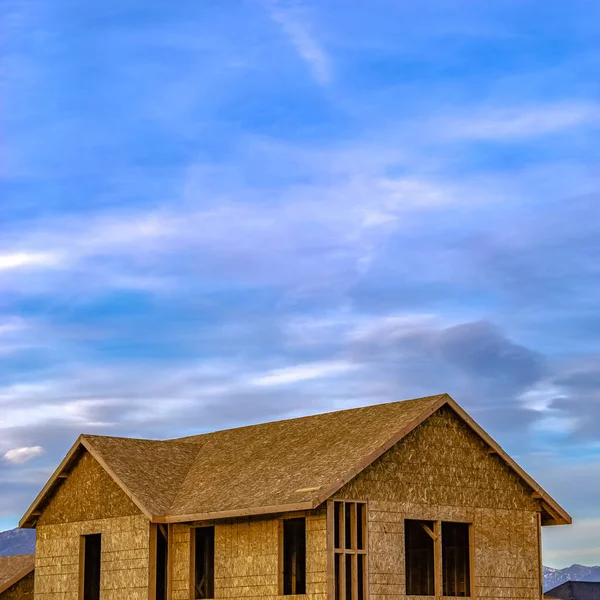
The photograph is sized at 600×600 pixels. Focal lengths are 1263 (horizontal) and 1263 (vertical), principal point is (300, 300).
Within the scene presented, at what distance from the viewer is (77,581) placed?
39656mm

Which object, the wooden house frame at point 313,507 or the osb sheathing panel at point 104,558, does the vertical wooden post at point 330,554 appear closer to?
the wooden house frame at point 313,507

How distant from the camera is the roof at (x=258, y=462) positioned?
33.8 meters

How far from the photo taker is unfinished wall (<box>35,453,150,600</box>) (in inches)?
1470

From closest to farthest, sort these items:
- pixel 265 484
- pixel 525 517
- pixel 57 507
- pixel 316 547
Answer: pixel 316 547, pixel 265 484, pixel 525 517, pixel 57 507

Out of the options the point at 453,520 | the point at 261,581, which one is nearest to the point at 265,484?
the point at 261,581

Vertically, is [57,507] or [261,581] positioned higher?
[57,507]

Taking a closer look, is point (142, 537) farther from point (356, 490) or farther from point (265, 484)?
point (356, 490)

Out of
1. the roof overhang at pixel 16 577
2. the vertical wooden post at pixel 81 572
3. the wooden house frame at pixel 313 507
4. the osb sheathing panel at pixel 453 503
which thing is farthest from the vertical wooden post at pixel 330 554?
the roof overhang at pixel 16 577

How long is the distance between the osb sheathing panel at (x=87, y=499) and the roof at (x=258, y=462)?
0.37 meters

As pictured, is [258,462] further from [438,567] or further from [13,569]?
[13,569]

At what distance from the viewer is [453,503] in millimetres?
35906

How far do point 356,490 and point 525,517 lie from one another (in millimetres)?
6924

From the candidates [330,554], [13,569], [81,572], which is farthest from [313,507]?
[13,569]

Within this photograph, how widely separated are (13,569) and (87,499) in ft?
29.8
